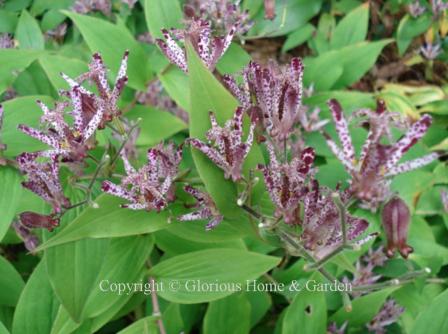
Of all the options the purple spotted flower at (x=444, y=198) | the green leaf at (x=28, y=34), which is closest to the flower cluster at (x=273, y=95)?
the purple spotted flower at (x=444, y=198)

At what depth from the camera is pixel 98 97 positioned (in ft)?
3.04

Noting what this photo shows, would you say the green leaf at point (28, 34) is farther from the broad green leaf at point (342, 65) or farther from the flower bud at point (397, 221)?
A: the flower bud at point (397, 221)

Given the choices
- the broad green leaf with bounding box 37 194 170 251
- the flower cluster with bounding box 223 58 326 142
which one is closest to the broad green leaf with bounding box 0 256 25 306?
the broad green leaf with bounding box 37 194 170 251

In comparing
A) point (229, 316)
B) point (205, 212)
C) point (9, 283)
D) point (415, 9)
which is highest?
point (415, 9)

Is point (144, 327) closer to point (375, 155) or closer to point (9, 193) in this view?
point (9, 193)

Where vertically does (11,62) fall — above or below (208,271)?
above

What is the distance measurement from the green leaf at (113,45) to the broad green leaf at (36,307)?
1.88 feet

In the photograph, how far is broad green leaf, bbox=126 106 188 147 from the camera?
4.60 ft

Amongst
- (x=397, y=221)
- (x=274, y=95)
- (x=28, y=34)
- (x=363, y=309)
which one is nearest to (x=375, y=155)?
(x=397, y=221)

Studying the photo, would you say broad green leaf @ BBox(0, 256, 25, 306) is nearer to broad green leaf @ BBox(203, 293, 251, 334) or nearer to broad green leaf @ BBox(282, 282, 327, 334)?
broad green leaf @ BBox(203, 293, 251, 334)

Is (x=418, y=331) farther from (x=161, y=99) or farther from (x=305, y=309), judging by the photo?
(x=161, y=99)

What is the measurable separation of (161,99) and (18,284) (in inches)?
30.3

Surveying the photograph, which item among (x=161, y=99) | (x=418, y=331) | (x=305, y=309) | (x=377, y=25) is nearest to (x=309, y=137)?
(x=161, y=99)

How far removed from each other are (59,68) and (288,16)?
99 cm
